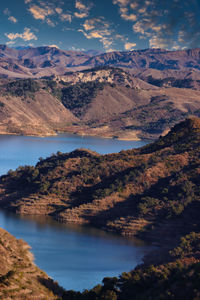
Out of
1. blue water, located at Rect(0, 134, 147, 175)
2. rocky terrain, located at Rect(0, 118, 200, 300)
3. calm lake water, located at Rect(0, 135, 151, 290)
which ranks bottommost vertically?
calm lake water, located at Rect(0, 135, 151, 290)

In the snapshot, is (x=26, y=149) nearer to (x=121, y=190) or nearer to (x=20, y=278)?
(x=121, y=190)

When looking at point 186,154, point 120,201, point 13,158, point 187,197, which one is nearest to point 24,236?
point 120,201

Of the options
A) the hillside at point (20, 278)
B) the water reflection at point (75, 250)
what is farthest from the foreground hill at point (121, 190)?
the hillside at point (20, 278)

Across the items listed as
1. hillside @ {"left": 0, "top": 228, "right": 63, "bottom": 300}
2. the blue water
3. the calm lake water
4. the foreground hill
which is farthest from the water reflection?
the blue water

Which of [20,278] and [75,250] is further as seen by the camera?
[75,250]

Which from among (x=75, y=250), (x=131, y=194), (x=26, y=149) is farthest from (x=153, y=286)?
(x=26, y=149)

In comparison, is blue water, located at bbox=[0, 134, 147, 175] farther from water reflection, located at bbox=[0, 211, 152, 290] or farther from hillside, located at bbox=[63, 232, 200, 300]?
hillside, located at bbox=[63, 232, 200, 300]
